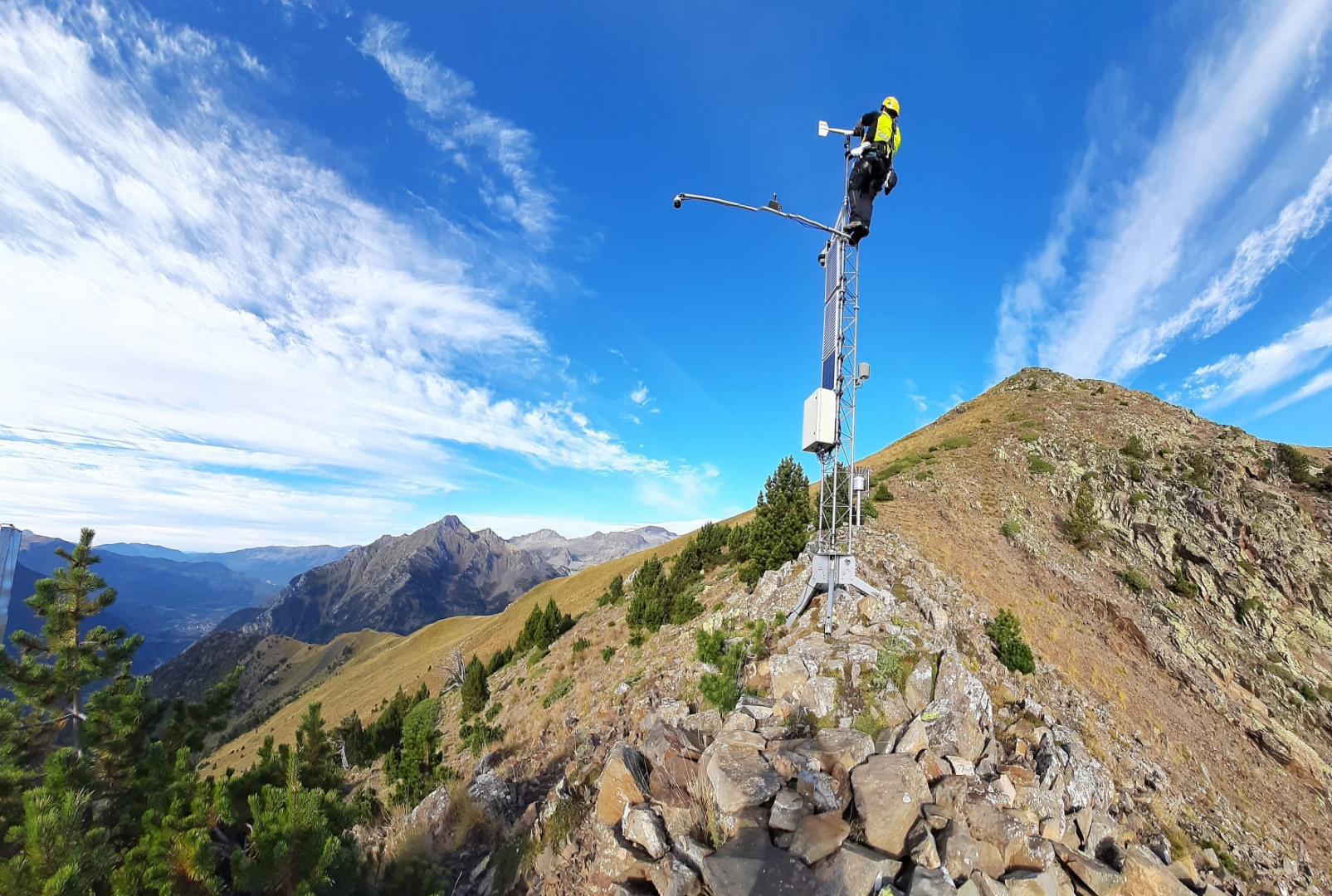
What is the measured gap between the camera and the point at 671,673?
1508 cm

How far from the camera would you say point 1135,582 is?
27.3 m

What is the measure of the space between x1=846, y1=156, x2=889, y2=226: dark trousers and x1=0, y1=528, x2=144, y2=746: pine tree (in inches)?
591

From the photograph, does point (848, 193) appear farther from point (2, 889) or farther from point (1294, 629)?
point (1294, 629)

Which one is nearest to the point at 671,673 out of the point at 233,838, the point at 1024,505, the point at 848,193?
the point at 233,838

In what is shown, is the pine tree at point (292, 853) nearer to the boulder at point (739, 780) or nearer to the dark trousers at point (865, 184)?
the boulder at point (739, 780)

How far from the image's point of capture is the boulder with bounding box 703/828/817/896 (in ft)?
20.1

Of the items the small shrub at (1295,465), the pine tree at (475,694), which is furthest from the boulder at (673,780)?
the small shrub at (1295,465)

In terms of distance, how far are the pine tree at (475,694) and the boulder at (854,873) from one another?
29.3 meters

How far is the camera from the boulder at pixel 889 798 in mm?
6848

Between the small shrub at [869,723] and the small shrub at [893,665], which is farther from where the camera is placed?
the small shrub at [893,665]

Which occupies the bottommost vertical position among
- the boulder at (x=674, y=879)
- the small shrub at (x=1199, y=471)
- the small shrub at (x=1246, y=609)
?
the boulder at (x=674, y=879)

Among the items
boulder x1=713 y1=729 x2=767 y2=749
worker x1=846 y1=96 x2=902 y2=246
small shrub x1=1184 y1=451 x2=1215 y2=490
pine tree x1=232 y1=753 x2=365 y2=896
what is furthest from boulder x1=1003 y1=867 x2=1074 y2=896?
small shrub x1=1184 y1=451 x2=1215 y2=490

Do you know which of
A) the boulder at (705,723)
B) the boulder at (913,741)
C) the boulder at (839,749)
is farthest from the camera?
the boulder at (705,723)

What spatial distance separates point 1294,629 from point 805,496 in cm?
2820
